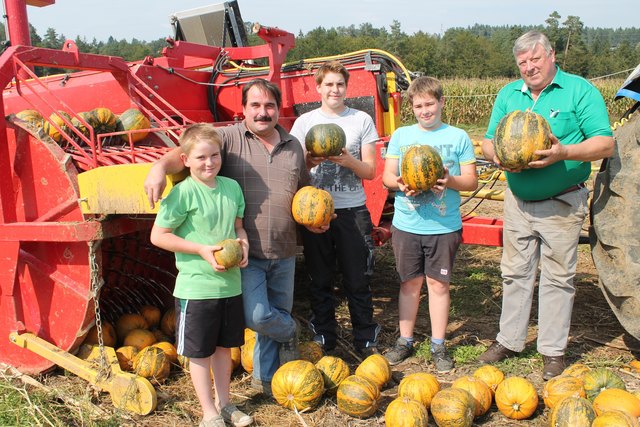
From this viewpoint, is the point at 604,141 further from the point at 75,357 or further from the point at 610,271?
the point at 75,357

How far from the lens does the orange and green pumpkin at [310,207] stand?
371 cm

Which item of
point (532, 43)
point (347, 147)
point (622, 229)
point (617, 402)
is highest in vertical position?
point (532, 43)

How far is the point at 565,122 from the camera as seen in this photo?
12.6 ft

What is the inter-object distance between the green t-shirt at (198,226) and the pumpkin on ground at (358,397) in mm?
896

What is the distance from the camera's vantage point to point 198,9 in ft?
23.5

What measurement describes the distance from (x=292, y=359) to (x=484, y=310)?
7.45 feet

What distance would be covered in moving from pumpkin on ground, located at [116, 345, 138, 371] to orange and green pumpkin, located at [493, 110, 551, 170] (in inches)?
113

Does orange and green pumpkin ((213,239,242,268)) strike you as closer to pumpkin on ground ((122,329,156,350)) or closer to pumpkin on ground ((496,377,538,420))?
pumpkin on ground ((122,329,156,350))

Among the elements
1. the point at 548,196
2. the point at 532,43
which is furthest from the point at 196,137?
the point at 548,196

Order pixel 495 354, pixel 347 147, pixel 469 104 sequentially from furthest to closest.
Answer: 1. pixel 469 104
2. pixel 495 354
3. pixel 347 147

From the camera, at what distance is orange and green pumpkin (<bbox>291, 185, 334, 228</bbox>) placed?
3.71 m

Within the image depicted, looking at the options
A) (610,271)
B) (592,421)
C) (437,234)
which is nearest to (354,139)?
(437,234)

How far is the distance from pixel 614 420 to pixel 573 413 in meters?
0.21

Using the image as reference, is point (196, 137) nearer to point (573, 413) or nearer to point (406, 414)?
point (406, 414)
